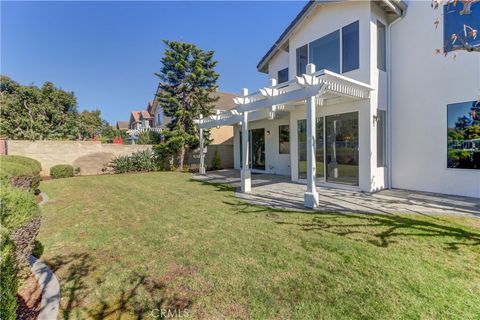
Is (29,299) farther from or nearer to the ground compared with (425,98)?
nearer to the ground

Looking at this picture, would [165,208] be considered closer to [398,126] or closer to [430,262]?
[430,262]

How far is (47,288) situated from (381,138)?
1021cm

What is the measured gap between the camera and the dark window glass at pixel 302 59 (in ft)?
33.2

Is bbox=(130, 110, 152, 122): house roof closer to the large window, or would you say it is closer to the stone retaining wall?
the stone retaining wall

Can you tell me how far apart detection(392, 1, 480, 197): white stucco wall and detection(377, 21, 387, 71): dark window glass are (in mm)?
312

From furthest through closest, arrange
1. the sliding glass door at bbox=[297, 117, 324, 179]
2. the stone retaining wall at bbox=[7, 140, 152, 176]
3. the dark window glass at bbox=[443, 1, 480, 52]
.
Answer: the stone retaining wall at bbox=[7, 140, 152, 176]
the sliding glass door at bbox=[297, 117, 324, 179]
the dark window glass at bbox=[443, 1, 480, 52]

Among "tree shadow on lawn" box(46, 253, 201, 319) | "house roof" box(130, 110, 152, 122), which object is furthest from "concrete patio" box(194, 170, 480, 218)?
"house roof" box(130, 110, 152, 122)

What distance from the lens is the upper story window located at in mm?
8428

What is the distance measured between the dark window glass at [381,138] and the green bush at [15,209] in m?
9.84

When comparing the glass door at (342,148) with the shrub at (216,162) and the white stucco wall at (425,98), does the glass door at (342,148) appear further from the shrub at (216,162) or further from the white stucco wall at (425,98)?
the shrub at (216,162)

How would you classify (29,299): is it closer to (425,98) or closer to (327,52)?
(327,52)

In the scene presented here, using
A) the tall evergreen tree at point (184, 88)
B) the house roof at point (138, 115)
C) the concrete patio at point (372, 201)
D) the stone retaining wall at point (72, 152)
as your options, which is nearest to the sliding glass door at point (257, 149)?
the tall evergreen tree at point (184, 88)

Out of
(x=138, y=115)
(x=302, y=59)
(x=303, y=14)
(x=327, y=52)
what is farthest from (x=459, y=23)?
(x=138, y=115)

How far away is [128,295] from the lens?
3025mm
